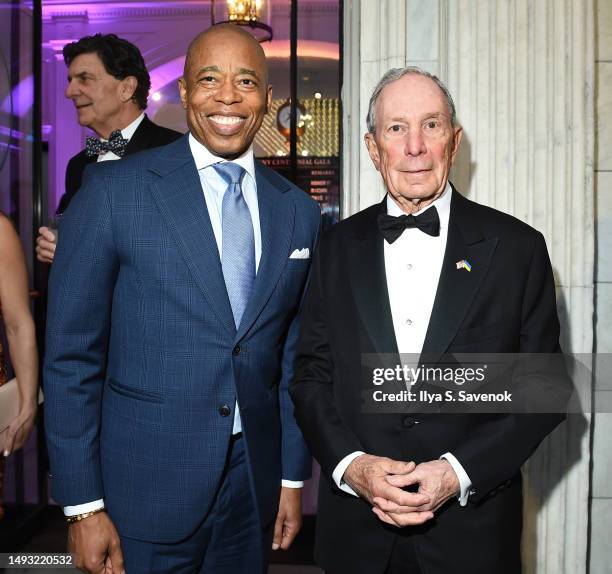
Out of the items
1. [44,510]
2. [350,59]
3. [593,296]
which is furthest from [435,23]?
[44,510]

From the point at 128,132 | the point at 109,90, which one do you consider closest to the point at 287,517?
the point at 128,132

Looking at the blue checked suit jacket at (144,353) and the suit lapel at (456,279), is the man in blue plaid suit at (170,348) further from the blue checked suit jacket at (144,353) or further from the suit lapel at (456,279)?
the suit lapel at (456,279)

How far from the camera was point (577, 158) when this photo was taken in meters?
2.57

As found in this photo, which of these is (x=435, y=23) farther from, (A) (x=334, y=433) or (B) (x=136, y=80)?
(A) (x=334, y=433)

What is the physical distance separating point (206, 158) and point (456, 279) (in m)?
0.79

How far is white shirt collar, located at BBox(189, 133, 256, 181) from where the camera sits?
1873 millimetres

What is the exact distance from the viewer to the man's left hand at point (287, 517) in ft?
6.70

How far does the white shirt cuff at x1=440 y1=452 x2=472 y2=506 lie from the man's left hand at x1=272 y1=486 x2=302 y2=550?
60cm

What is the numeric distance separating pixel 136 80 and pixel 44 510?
2.91 metres

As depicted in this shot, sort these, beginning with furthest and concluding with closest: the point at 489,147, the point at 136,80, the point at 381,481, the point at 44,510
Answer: the point at 44,510 < the point at 136,80 < the point at 489,147 < the point at 381,481

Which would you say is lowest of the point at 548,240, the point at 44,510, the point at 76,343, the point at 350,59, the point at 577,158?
the point at 44,510

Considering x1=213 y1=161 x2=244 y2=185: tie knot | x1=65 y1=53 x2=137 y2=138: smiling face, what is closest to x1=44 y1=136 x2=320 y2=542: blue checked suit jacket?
x1=213 y1=161 x2=244 y2=185: tie knot

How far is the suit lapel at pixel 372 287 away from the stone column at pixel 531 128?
755 mm

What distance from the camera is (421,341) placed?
1.75 metres
